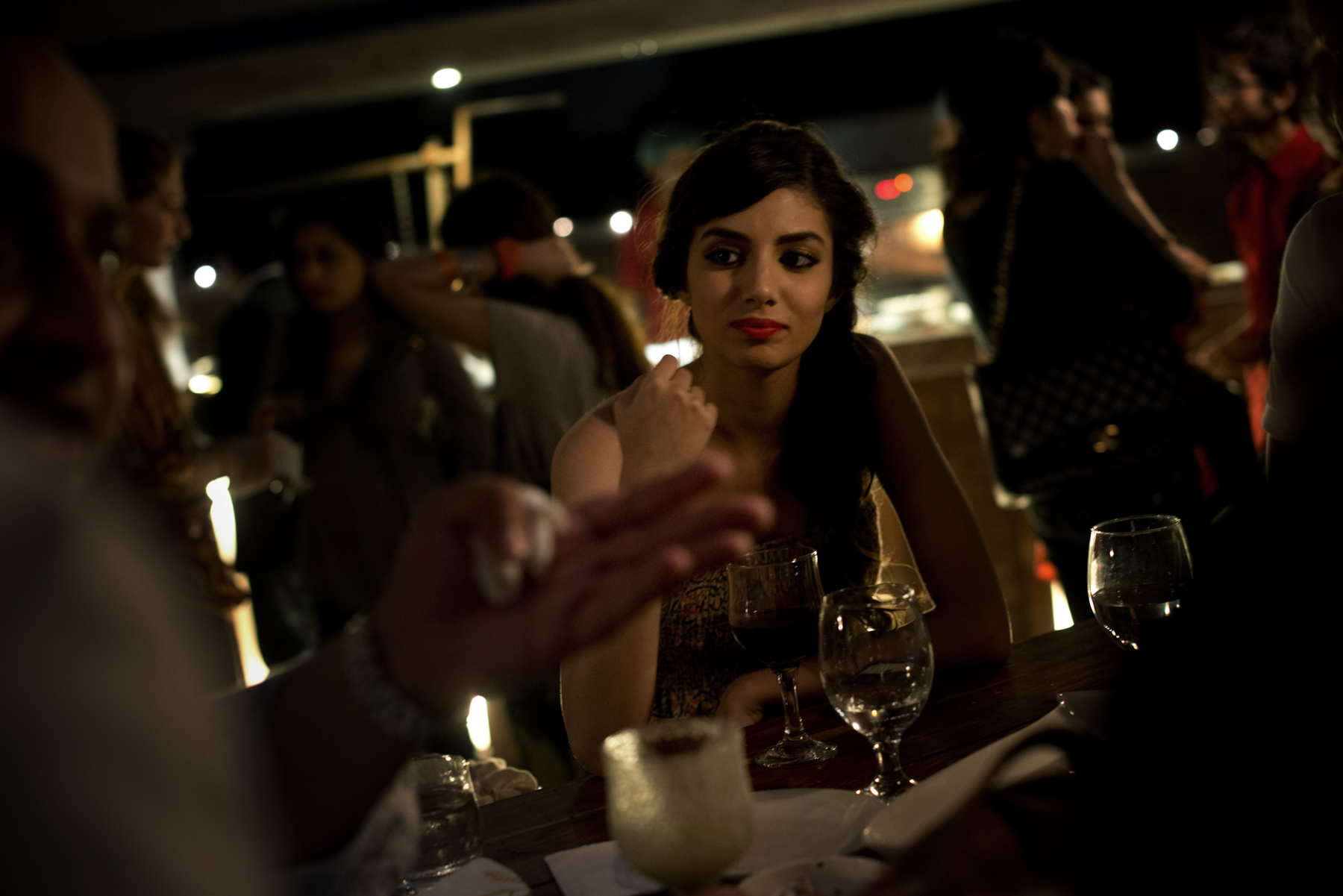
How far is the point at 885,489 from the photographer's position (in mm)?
1944

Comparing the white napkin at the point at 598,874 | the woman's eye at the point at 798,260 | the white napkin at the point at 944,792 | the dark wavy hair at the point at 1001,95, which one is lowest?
the white napkin at the point at 598,874

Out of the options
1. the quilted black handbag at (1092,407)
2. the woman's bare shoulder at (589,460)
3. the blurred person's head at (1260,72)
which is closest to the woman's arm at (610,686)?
the woman's bare shoulder at (589,460)

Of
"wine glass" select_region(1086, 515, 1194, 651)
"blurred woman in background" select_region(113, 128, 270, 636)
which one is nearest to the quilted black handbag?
"wine glass" select_region(1086, 515, 1194, 651)

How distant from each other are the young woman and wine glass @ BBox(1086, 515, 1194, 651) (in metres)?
0.25

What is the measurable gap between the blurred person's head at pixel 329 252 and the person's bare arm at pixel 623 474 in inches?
59.4

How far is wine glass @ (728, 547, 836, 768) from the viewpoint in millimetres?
1388

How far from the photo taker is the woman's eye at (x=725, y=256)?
1.89 metres

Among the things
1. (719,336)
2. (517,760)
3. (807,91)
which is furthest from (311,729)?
(807,91)

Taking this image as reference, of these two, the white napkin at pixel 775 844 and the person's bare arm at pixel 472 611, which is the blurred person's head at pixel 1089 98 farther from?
the person's bare arm at pixel 472 611

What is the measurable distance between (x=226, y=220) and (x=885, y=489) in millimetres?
4402

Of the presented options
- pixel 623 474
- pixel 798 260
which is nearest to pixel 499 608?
pixel 623 474

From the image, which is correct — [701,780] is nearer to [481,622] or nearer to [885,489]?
[481,622]

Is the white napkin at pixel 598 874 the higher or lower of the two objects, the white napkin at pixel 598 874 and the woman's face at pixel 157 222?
the lower

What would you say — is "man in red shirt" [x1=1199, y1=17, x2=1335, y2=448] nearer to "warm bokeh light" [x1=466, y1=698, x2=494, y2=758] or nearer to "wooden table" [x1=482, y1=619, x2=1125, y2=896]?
"wooden table" [x1=482, y1=619, x2=1125, y2=896]
